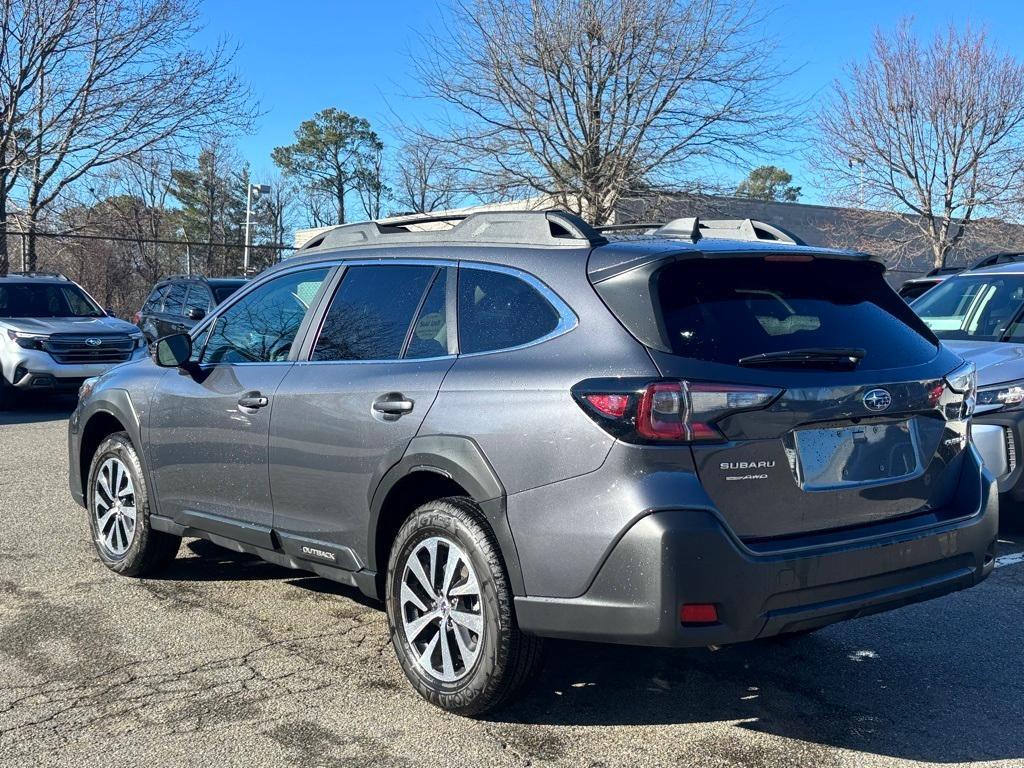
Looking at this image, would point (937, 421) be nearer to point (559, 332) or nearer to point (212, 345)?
point (559, 332)

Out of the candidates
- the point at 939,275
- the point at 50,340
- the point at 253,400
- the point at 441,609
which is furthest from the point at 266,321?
the point at 50,340

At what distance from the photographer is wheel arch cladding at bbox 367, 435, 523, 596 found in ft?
11.3

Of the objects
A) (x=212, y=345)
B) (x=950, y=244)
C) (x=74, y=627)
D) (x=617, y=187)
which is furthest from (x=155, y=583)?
(x=950, y=244)

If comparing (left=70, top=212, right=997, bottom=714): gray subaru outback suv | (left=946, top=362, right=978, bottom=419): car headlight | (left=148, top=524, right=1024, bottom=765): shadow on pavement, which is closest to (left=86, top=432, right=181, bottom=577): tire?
(left=70, top=212, right=997, bottom=714): gray subaru outback suv

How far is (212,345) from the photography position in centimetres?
517

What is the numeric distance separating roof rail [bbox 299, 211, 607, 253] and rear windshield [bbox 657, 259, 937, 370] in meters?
0.43

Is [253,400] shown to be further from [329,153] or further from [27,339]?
[329,153]

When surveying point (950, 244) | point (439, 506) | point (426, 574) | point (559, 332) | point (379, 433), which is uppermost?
point (950, 244)

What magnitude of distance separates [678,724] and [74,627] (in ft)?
9.23

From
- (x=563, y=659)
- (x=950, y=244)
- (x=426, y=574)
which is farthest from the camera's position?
(x=950, y=244)

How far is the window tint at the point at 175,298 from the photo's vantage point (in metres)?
16.0

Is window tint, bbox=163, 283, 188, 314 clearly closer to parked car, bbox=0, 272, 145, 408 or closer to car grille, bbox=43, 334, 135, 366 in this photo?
parked car, bbox=0, 272, 145, 408

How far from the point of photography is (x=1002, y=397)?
6039 millimetres

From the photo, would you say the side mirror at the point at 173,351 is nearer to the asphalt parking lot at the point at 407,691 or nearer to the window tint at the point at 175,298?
the asphalt parking lot at the point at 407,691
